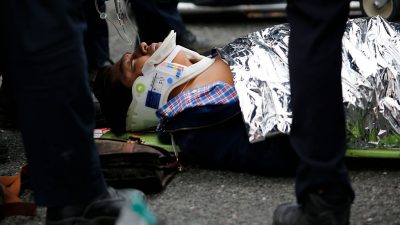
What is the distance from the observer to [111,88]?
3082 mm

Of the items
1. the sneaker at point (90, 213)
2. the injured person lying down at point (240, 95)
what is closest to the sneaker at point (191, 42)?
the injured person lying down at point (240, 95)

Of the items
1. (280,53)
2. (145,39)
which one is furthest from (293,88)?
(145,39)

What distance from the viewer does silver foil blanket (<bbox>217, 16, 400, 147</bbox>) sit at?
9.06 ft

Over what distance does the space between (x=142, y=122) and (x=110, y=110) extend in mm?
125

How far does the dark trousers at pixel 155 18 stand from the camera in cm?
428

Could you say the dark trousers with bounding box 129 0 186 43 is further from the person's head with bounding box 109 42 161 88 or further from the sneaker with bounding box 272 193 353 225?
the sneaker with bounding box 272 193 353 225

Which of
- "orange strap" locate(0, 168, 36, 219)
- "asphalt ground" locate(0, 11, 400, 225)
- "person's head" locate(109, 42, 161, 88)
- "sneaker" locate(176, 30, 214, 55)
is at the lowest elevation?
"asphalt ground" locate(0, 11, 400, 225)

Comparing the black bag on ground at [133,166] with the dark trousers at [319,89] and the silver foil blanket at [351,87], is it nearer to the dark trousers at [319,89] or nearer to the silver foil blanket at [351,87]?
the silver foil blanket at [351,87]

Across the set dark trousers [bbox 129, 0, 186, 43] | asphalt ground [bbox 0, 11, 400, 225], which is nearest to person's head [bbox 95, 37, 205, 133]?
asphalt ground [bbox 0, 11, 400, 225]

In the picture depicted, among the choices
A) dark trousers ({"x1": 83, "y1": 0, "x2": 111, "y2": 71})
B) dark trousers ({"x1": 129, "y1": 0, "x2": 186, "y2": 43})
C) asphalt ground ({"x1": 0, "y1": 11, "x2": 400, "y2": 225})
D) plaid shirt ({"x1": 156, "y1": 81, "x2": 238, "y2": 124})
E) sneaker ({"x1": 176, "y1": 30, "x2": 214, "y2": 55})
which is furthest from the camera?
sneaker ({"x1": 176, "y1": 30, "x2": 214, "y2": 55})

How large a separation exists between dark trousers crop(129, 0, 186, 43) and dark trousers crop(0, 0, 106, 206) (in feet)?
7.06

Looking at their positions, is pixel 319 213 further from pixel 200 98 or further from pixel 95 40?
pixel 95 40

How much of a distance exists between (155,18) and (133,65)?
1.25m

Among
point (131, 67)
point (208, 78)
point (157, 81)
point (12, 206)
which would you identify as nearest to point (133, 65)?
point (131, 67)
